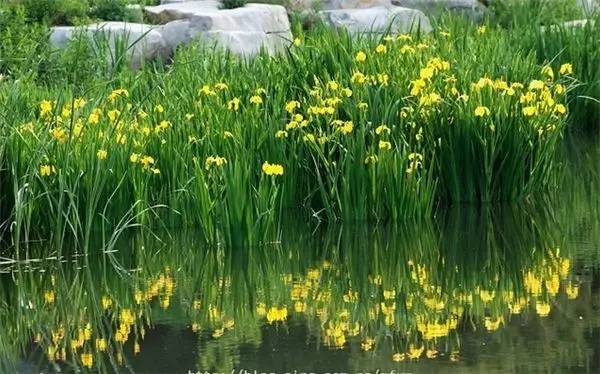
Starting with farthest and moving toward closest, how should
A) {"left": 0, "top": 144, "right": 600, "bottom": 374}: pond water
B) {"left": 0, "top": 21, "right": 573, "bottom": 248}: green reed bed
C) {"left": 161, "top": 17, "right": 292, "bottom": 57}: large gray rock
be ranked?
{"left": 161, "top": 17, "right": 292, "bottom": 57}: large gray rock
{"left": 0, "top": 21, "right": 573, "bottom": 248}: green reed bed
{"left": 0, "top": 144, "right": 600, "bottom": 374}: pond water

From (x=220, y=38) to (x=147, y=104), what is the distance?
440 centimetres

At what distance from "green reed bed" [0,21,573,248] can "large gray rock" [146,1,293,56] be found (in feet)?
12.4

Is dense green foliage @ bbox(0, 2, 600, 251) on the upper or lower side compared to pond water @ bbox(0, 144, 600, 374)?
upper

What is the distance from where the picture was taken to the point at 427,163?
800cm

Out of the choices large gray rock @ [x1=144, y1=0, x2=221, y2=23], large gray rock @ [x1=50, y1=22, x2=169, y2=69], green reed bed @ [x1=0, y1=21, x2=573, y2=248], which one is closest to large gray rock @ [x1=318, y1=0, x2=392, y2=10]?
large gray rock @ [x1=144, y1=0, x2=221, y2=23]

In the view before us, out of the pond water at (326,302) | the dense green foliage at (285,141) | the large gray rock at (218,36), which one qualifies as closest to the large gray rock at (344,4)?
the large gray rock at (218,36)

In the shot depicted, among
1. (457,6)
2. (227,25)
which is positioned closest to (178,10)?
(227,25)

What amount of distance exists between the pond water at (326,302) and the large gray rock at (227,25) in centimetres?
560

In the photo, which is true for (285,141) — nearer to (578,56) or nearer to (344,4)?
(578,56)

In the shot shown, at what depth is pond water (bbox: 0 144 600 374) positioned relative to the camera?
471cm

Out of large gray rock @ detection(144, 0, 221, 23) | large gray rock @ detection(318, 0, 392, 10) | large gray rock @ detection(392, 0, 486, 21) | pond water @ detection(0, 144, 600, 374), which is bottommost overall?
pond water @ detection(0, 144, 600, 374)

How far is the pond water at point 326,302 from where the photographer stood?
186 inches

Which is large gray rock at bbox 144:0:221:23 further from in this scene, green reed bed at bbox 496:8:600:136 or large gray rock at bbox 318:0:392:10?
green reed bed at bbox 496:8:600:136

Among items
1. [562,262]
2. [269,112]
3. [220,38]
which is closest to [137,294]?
[562,262]
